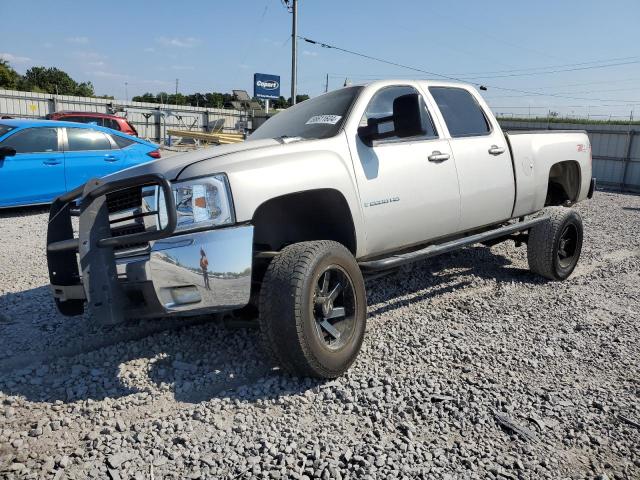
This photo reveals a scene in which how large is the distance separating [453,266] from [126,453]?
4.34 metres

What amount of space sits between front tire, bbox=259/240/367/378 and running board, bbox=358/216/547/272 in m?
0.30

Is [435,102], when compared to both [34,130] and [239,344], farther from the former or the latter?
[34,130]

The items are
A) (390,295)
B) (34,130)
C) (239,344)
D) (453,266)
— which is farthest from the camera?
(34,130)

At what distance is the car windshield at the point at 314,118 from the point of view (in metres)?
3.92

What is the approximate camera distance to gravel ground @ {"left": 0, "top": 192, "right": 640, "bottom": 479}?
258 cm

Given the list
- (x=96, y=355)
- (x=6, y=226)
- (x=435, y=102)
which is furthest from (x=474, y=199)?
(x=6, y=226)

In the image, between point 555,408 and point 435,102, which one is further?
point 435,102

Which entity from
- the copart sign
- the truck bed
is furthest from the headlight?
the copart sign

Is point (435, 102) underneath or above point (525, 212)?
above

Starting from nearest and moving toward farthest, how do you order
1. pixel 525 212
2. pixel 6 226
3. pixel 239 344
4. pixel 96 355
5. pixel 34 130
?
pixel 96 355 → pixel 239 344 → pixel 525 212 → pixel 6 226 → pixel 34 130

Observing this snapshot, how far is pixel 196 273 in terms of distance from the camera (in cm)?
294

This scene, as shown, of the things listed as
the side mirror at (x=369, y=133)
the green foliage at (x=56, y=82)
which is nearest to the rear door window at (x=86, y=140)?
the side mirror at (x=369, y=133)

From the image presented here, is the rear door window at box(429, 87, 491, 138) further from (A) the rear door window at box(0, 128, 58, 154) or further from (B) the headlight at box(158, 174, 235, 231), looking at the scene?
(A) the rear door window at box(0, 128, 58, 154)

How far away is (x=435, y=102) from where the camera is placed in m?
4.63
